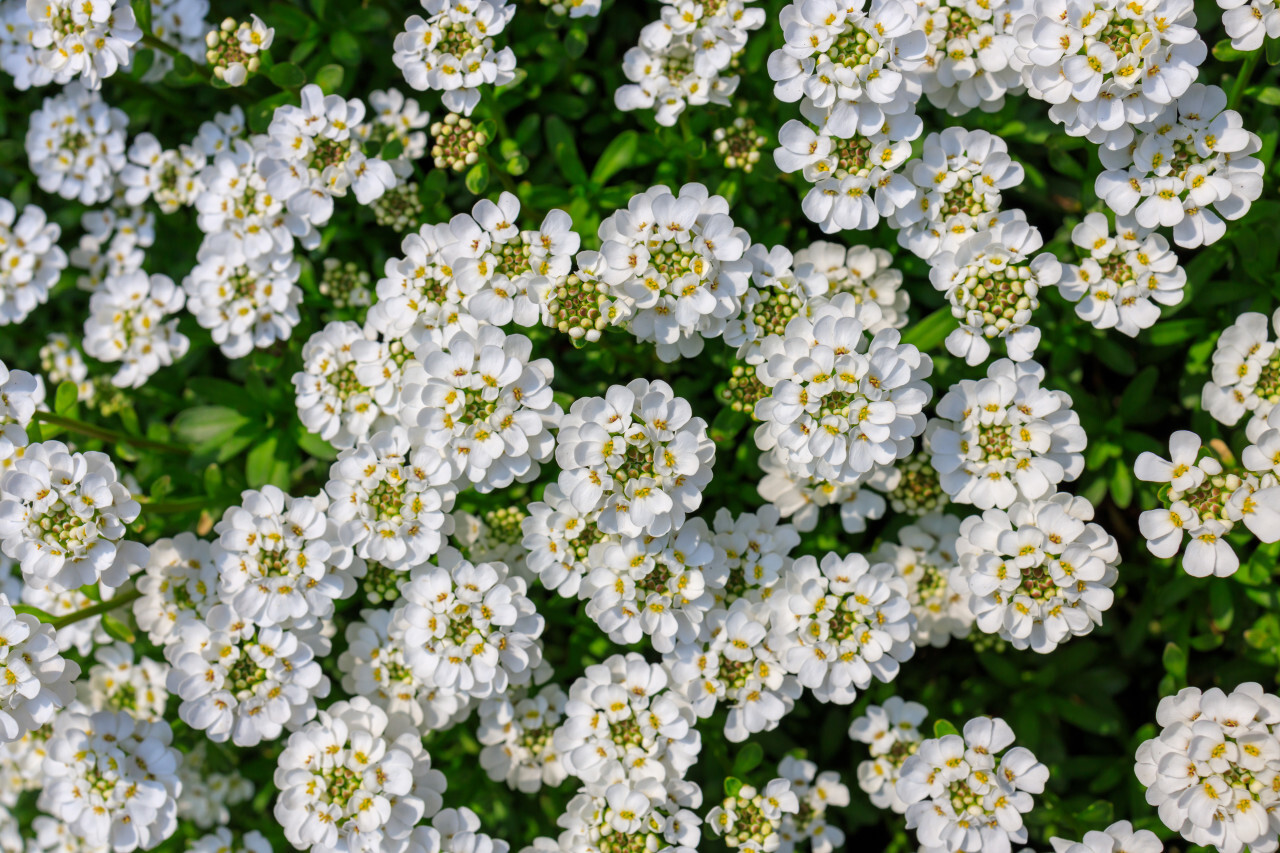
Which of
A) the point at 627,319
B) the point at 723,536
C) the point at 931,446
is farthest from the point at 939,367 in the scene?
the point at 627,319

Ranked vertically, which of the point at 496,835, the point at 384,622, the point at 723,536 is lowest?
the point at 496,835

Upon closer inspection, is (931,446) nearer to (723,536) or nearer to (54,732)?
(723,536)

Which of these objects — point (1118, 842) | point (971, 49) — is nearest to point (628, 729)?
point (1118, 842)

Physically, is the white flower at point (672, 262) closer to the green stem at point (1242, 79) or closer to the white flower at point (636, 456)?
the white flower at point (636, 456)

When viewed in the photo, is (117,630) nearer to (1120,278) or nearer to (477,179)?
(477,179)

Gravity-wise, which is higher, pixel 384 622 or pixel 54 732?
pixel 384 622
